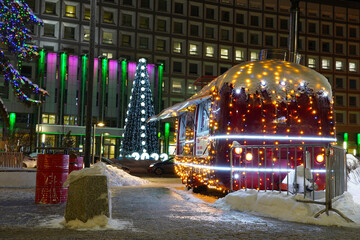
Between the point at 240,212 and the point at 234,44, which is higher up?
the point at 234,44

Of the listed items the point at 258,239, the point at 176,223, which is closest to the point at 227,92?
the point at 176,223

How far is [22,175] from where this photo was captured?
49.8 feet

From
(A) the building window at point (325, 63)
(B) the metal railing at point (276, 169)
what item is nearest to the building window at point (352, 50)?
(A) the building window at point (325, 63)

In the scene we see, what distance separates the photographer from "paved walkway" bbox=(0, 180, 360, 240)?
602 cm

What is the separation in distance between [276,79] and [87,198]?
228 inches

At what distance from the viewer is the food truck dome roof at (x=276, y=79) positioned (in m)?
10.3

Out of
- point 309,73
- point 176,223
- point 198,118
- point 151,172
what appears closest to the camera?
point 176,223

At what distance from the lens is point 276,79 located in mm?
10273

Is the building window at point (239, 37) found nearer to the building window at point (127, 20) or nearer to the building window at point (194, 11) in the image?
the building window at point (194, 11)

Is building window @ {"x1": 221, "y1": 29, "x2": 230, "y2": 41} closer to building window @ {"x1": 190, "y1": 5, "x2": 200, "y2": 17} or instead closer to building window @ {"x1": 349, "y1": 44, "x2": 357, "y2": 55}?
building window @ {"x1": 190, "y1": 5, "x2": 200, "y2": 17}

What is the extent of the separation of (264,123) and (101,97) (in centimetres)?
4349

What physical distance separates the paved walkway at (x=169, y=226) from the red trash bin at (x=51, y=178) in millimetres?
695

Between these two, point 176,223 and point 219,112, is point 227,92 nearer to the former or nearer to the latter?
point 219,112

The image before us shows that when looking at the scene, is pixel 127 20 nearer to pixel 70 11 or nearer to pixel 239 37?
pixel 70 11
